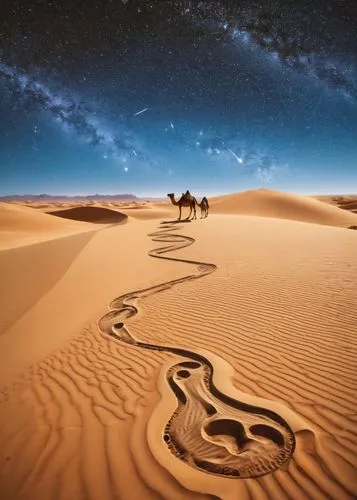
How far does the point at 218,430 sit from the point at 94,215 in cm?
4146

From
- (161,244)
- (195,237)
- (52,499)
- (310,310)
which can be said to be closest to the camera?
(52,499)

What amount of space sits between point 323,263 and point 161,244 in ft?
26.0

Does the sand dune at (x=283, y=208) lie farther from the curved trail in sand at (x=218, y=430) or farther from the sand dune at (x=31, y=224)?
the curved trail in sand at (x=218, y=430)

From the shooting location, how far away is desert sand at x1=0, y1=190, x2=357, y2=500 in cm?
252

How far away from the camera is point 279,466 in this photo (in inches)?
101

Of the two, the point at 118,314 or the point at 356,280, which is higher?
the point at 356,280

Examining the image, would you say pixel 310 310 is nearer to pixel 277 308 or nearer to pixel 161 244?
pixel 277 308

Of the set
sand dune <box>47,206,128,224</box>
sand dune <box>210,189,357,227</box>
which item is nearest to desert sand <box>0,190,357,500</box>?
sand dune <box>47,206,128,224</box>

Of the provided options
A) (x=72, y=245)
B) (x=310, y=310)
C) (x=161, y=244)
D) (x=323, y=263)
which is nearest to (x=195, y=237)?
(x=161, y=244)

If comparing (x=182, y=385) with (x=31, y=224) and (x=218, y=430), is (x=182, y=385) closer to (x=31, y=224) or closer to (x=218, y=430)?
(x=218, y=430)

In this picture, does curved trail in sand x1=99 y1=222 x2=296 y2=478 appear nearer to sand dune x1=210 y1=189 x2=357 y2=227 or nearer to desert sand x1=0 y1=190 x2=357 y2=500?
desert sand x1=0 y1=190 x2=357 y2=500

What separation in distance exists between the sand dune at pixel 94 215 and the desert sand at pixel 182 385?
29904mm

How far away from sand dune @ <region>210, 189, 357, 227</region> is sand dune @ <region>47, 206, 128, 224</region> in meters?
14.4

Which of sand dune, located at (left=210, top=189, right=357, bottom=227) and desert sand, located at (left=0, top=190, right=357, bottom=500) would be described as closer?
desert sand, located at (left=0, top=190, right=357, bottom=500)
